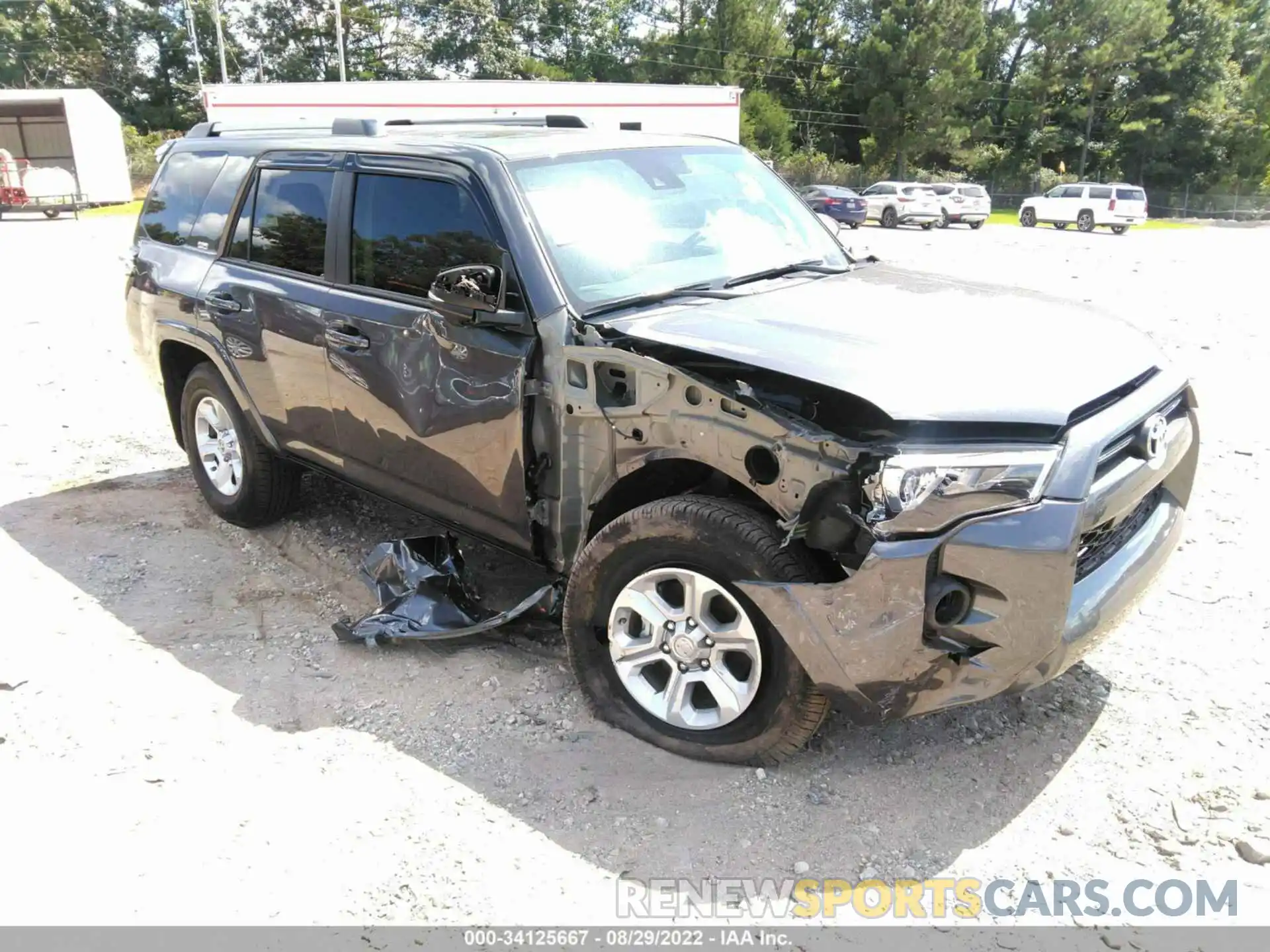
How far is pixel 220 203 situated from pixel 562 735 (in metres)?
3.36

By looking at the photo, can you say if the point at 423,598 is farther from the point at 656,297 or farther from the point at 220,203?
the point at 220,203

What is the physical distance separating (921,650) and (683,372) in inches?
42.4

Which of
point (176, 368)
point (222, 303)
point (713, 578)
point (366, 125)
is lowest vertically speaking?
point (176, 368)

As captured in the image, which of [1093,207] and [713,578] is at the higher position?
A: [713,578]

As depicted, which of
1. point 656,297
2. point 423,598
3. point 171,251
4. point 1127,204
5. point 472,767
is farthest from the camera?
point 1127,204

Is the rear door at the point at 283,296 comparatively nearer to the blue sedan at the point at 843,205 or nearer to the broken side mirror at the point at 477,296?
the broken side mirror at the point at 477,296

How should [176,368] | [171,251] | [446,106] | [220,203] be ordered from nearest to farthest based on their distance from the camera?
1. [220,203]
2. [171,251]
3. [176,368]
4. [446,106]

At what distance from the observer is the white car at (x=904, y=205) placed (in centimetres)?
3219

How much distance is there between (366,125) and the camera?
4469 millimetres

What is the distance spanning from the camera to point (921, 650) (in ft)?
8.65

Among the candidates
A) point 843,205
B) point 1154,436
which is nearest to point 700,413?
point 1154,436

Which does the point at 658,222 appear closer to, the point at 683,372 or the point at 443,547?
the point at 683,372

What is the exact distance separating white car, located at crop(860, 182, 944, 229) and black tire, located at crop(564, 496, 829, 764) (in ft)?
104

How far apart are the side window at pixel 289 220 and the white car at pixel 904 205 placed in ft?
100
